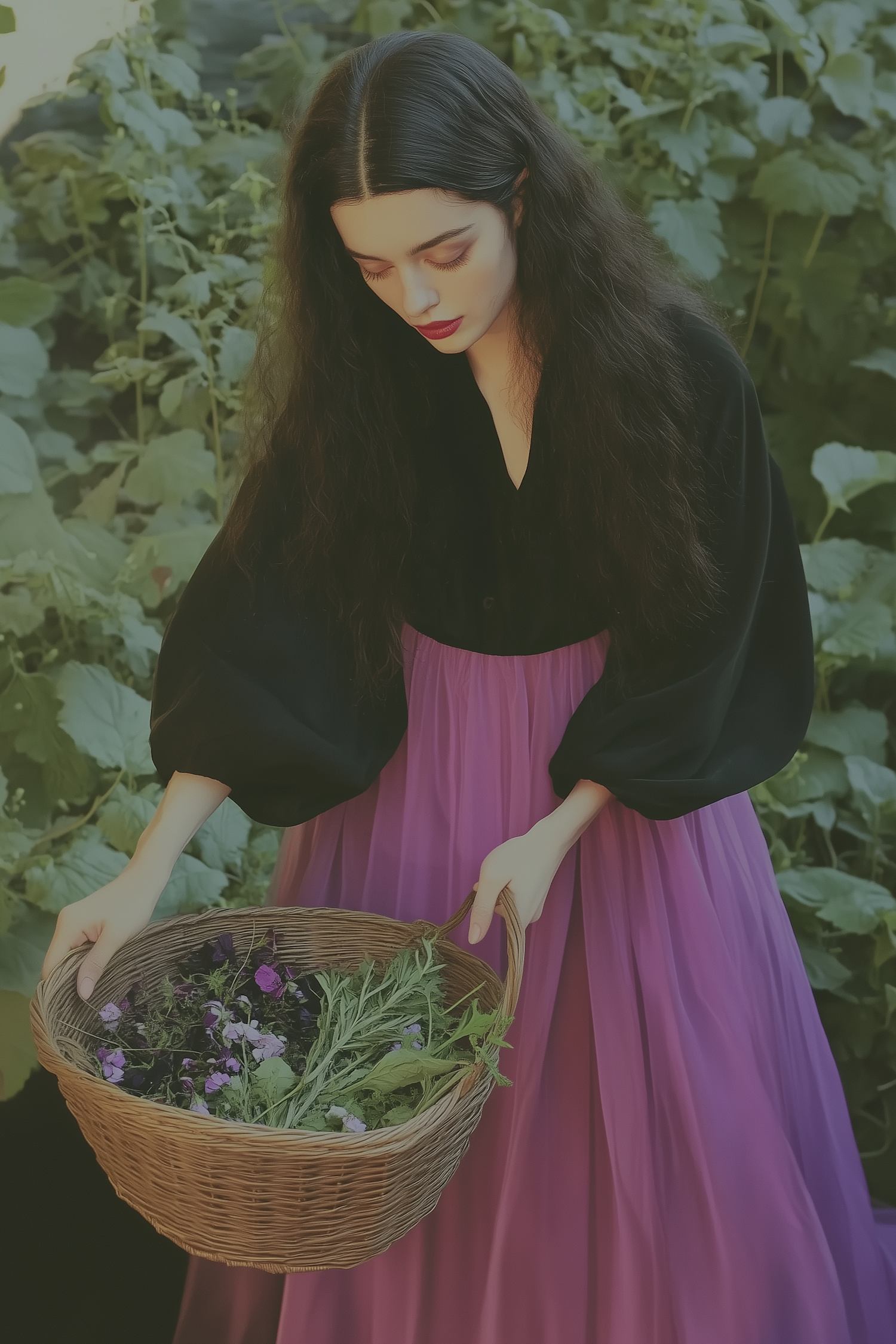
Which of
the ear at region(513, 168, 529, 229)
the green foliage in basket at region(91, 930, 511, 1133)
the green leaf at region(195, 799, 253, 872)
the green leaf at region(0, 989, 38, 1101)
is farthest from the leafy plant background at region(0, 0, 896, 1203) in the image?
the ear at region(513, 168, 529, 229)

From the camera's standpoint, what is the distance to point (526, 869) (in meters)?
0.95

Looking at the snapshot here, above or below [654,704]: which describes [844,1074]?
below

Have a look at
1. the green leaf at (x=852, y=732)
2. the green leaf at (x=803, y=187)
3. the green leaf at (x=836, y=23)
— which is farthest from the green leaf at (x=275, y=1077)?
the green leaf at (x=836, y=23)

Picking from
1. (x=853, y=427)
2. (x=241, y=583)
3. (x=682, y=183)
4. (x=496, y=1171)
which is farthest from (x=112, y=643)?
(x=853, y=427)

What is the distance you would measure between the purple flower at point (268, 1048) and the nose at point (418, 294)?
1.84ft

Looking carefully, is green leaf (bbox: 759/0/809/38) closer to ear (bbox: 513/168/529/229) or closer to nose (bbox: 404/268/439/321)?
ear (bbox: 513/168/529/229)

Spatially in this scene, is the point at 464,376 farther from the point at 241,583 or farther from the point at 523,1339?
the point at 523,1339

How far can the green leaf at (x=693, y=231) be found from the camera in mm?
1971

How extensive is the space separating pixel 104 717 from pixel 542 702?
2.46ft

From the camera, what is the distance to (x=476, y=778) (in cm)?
111

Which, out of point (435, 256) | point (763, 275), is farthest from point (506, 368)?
point (763, 275)

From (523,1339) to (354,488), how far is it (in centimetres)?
75

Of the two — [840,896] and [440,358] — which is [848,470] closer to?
[840,896]

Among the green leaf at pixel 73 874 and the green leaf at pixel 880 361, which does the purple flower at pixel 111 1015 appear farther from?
the green leaf at pixel 880 361
